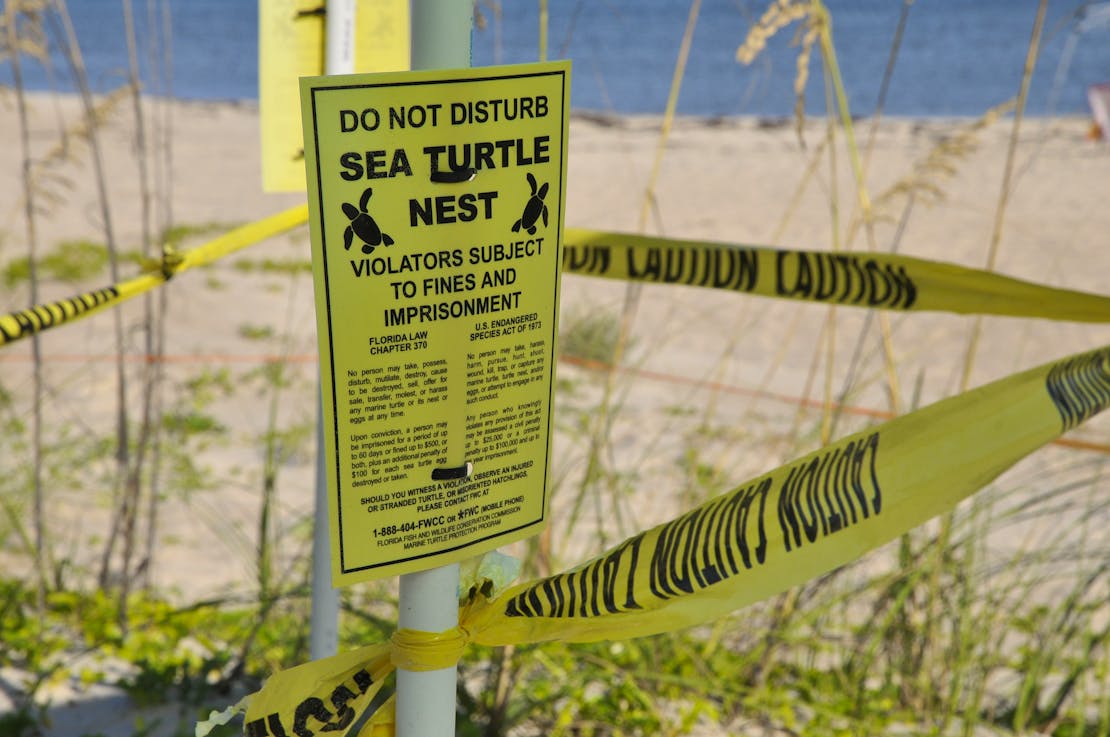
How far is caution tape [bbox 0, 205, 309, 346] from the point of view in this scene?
5.05 ft

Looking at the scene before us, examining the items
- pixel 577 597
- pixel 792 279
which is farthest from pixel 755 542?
pixel 792 279

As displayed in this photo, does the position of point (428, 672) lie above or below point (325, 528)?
above

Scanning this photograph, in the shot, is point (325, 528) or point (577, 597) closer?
point (577, 597)

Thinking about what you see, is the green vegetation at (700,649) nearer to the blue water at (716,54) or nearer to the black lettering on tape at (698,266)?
the black lettering on tape at (698,266)

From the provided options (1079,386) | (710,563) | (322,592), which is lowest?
(322,592)

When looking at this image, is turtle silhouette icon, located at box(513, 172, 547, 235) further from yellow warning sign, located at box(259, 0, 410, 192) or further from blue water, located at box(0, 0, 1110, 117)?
blue water, located at box(0, 0, 1110, 117)

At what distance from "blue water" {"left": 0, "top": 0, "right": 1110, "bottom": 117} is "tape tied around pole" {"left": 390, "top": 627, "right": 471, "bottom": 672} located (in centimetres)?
1003

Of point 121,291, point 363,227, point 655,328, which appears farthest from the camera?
point 655,328

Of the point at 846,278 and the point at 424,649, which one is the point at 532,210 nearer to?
the point at 424,649

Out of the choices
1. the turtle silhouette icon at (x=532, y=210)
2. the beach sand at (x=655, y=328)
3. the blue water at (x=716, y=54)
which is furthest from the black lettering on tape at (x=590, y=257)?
the blue water at (x=716, y=54)

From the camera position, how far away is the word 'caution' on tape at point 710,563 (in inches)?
39.4

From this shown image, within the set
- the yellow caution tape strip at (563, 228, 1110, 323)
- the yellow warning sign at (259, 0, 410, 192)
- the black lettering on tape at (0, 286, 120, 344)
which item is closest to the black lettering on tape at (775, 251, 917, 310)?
the yellow caution tape strip at (563, 228, 1110, 323)

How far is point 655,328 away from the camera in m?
6.55

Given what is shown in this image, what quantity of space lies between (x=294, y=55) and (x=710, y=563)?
1.15 meters
